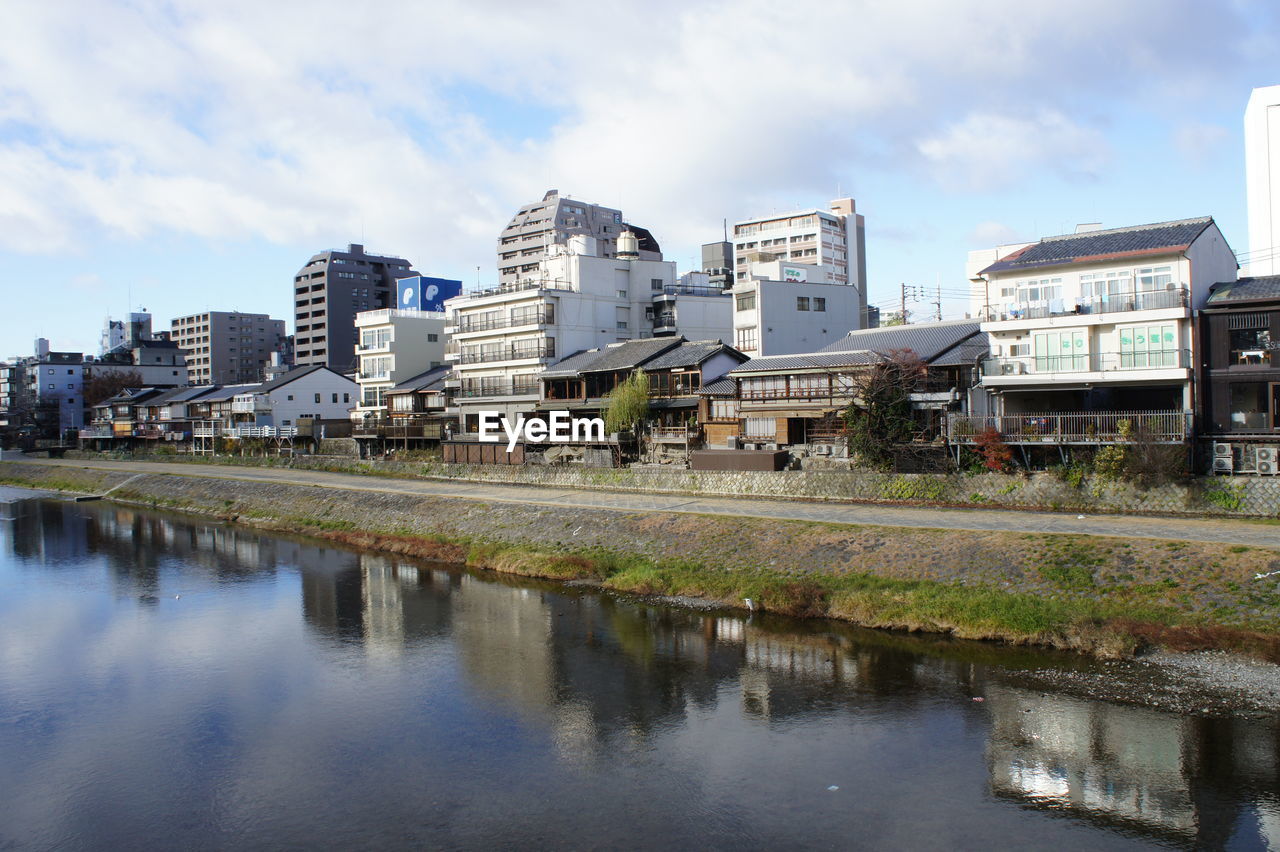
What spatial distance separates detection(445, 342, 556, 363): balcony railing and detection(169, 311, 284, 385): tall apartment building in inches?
3346

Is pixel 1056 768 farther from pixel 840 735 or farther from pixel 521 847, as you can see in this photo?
pixel 521 847

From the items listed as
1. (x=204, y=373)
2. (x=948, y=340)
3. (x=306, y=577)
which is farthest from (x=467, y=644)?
(x=204, y=373)

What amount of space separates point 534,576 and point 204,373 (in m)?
121

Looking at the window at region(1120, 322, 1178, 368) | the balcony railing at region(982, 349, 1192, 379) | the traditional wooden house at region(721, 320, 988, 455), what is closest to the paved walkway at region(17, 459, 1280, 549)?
the traditional wooden house at region(721, 320, 988, 455)

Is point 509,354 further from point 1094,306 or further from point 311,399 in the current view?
point 1094,306

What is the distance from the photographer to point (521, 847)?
13.1 m

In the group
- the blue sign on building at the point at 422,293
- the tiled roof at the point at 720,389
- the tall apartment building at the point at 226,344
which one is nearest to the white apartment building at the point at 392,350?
the blue sign on building at the point at 422,293

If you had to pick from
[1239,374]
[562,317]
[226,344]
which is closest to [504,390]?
[562,317]

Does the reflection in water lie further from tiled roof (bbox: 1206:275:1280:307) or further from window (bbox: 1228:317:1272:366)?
tiled roof (bbox: 1206:275:1280:307)

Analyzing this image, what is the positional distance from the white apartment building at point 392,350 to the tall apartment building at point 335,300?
1775 inches

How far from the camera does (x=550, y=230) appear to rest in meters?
106

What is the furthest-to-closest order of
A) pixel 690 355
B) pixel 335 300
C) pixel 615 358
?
pixel 335 300 → pixel 615 358 → pixel 690 355

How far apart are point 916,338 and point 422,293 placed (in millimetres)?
48735

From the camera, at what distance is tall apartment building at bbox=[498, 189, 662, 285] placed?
10625 centimetres
